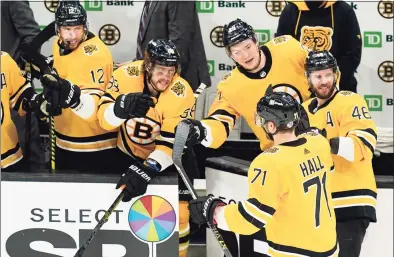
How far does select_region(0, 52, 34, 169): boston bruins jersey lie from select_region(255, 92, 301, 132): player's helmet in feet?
4.02

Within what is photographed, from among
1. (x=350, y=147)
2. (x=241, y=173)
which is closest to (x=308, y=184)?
(x=350, y=147)

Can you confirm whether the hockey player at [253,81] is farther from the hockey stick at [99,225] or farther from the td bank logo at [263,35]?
the td bank logo at [263,35]

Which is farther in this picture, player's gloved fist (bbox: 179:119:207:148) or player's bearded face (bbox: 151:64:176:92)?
player's bearded face (bbox: 151:64:176:92)

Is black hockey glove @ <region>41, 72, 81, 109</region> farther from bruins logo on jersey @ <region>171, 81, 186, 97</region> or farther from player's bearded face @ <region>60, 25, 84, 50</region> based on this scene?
bruins logo on jersey @ <region>171, 81, 186, 97</region>

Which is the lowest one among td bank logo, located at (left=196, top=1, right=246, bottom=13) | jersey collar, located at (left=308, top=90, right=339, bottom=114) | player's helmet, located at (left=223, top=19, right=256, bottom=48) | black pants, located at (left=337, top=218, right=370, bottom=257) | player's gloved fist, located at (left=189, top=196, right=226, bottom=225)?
black pants, located at (left=337, top=218, right=370, bottom=257)

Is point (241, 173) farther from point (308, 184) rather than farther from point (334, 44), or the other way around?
point (334, 44)

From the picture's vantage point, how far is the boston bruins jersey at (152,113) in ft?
9.52

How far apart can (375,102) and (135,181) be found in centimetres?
223

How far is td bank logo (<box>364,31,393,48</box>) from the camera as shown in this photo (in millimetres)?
4336

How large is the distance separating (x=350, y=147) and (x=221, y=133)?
569 millimetres

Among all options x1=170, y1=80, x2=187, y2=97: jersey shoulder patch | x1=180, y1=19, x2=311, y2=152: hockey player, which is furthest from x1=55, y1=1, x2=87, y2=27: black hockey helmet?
x1=180, y1=19, x2=311, y2=152: hockey player

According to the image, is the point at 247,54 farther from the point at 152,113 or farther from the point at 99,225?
the point at 99,225

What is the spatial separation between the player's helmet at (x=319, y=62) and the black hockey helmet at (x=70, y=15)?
1.01 meters

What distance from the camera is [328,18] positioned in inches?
142
